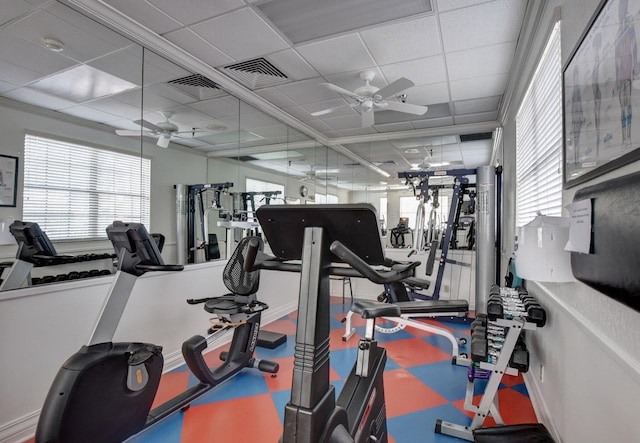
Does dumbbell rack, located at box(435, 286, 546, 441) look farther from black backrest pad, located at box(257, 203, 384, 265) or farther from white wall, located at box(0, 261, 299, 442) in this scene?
white wall, located at box(0, 261, 299, 442)

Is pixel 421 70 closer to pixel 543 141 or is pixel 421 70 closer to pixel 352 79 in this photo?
pixel 352 79

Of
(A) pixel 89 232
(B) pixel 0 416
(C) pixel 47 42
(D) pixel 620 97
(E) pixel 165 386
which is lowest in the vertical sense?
(E) pixel 165 386

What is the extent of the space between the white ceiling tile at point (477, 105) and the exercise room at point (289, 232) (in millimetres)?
47

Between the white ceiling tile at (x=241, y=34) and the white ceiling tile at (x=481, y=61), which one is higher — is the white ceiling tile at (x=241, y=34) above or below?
below

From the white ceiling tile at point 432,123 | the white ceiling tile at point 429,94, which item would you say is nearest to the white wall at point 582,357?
the white ceiling tile at point 429,94

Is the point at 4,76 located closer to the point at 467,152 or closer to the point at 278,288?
the point at 278,288

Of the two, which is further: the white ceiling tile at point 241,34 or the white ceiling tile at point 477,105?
the white ceiling tile at point 477,105

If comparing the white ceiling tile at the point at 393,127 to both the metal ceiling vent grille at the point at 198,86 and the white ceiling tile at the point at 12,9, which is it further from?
the white ceiling tile at the point at 12,9

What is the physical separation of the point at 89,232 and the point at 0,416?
4.25 ft

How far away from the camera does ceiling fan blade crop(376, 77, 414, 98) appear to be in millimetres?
3133

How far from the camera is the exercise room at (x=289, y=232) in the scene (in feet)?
3.72

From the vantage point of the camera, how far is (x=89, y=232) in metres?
2.68

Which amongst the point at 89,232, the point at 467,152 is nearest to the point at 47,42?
the point at 89,232

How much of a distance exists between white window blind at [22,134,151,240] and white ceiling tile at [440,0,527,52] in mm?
3076
